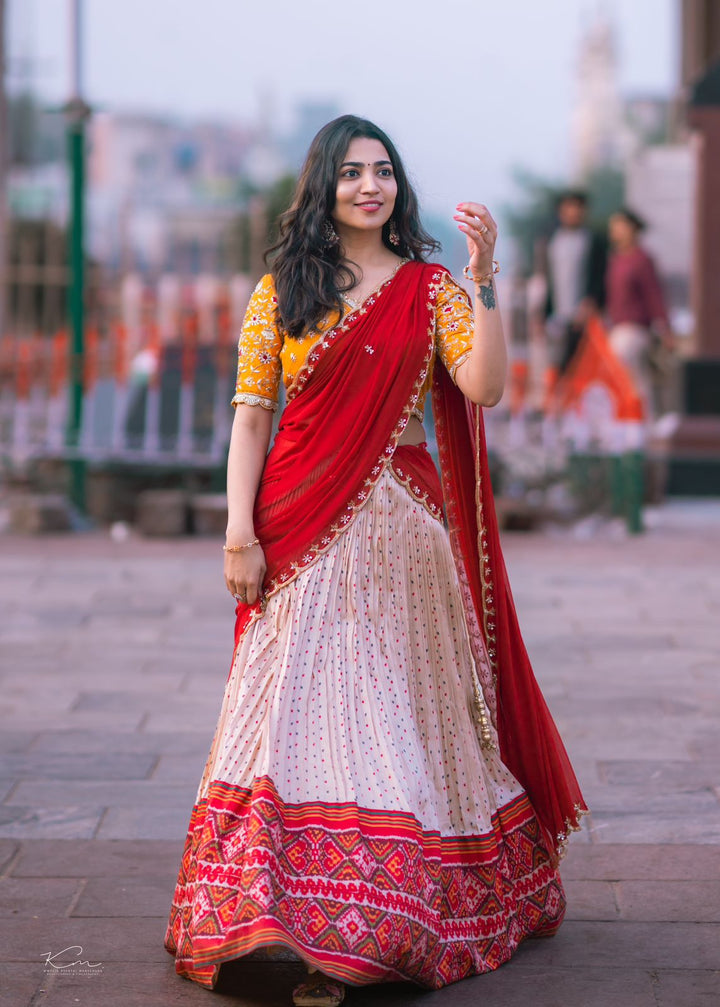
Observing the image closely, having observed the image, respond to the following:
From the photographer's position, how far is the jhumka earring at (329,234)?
11.1 ft

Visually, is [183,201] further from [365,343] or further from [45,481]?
[365,343]

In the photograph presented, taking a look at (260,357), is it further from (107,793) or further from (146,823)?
(107,793)

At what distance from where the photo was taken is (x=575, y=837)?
4133mm

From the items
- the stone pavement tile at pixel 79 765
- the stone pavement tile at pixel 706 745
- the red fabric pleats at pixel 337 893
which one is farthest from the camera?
the stone pavement tile at pixel 706 745

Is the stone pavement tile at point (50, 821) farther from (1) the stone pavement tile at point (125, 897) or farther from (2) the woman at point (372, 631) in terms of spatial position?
(2) the woman at point (372, 631)

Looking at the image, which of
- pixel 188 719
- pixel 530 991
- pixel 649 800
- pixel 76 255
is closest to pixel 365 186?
pixel 530 991

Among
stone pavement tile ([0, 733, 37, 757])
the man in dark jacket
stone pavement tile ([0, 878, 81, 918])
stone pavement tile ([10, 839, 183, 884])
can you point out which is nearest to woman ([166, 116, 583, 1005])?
stone pavement tile ([0, 878, 81, 918])

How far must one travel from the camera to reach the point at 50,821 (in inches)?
169

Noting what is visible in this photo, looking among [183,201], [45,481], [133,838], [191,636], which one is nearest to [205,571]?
[191,636]

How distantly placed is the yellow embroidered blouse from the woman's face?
183mm

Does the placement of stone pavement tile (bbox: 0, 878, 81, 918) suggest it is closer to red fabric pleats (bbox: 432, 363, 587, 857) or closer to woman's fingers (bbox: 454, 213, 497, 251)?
red fabric pleats (bbox: 432, 363, 587, 857)

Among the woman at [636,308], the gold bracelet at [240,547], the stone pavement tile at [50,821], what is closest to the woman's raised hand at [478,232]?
the gold bracelet at [240,547]

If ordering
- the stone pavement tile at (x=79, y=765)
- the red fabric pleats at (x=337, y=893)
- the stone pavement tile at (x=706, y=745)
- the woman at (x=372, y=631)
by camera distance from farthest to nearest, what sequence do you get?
the stone pavement tile at (x=706, y=745)
the stone pavement tile at (x=79, y=765)
the woman at (x=372, y=631)
the red fabric pleats at (x=337, y=893)

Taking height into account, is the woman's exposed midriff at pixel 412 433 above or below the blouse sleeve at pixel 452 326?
below
